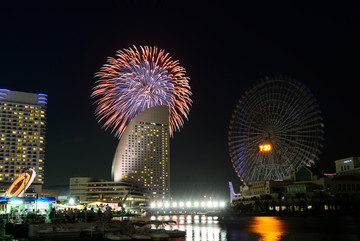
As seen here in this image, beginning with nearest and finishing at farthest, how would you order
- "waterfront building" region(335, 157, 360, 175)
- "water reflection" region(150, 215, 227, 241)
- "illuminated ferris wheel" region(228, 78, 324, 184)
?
"water reflection" region(150, 215, 227, 241)
"illuminated ferris wheel" region(228, 78, 324, 184)
"waterfront building" region(335, 157, 360, 175)

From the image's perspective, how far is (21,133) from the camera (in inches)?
7141

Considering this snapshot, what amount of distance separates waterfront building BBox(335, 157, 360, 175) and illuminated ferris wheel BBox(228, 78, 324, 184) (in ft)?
121

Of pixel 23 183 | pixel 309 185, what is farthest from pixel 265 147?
pixel 23 183

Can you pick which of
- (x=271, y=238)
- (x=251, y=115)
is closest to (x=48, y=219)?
(x=271, y=238)

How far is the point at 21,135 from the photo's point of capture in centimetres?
18112

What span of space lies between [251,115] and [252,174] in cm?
1663

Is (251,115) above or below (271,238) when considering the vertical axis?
above

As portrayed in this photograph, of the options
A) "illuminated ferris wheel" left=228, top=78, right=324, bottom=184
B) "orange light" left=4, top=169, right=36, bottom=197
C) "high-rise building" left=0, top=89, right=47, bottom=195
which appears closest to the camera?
"orange light" left=4, top=169, right=36, bottom=197

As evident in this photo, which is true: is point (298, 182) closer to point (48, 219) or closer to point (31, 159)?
point (48, 219)

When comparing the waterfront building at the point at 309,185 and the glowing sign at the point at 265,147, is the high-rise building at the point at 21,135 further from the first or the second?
the glowing sign at the point at 265,147

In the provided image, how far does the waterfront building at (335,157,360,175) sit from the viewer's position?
461ft

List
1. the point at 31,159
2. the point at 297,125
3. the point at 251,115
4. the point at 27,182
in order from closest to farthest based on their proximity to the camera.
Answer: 1. the point at 27,182
2. the point at 297,125
3. the point at 251,115
4. the point at 31,159

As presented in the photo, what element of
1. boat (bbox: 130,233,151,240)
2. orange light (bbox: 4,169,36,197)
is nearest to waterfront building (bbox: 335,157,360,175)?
orange light (bbox: 4,169,36,197)

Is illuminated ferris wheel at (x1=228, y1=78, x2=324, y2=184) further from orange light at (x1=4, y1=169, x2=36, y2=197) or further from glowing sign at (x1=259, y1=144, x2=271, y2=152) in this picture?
orange light at (x1=4, y1=169, x2=36, y2=197)
